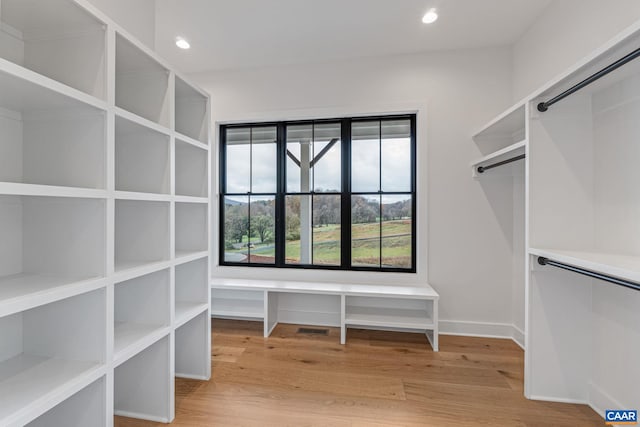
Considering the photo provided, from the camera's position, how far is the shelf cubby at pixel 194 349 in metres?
2.01

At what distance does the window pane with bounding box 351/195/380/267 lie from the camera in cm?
312

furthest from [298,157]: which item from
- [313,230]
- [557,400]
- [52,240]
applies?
[557,400]

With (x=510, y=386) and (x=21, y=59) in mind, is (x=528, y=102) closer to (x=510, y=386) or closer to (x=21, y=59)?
(x=510, y=386)

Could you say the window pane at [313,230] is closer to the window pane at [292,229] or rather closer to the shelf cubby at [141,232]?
the window pane at [292,229]

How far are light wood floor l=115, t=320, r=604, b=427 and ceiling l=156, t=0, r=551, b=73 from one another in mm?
2840

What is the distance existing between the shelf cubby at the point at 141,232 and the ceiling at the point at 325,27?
1.71 m

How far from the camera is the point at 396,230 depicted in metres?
3.10

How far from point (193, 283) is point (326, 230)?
62.1 inches

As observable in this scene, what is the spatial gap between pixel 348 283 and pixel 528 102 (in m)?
2.16

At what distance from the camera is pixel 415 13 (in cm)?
232

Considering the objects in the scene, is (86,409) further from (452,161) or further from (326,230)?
(452,161)

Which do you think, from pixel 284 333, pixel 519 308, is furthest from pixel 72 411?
pixel 519 308

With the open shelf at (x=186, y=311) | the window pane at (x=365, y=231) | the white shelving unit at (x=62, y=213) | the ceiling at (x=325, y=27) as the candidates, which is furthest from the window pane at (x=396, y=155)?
the white shelving unit at (x=62, y=213)

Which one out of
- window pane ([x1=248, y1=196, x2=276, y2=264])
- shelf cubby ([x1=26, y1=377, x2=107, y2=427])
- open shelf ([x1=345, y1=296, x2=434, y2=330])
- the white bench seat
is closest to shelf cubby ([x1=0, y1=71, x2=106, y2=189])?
shelf cubby ([x1=26, y1=377, x2=107, y2=427])
